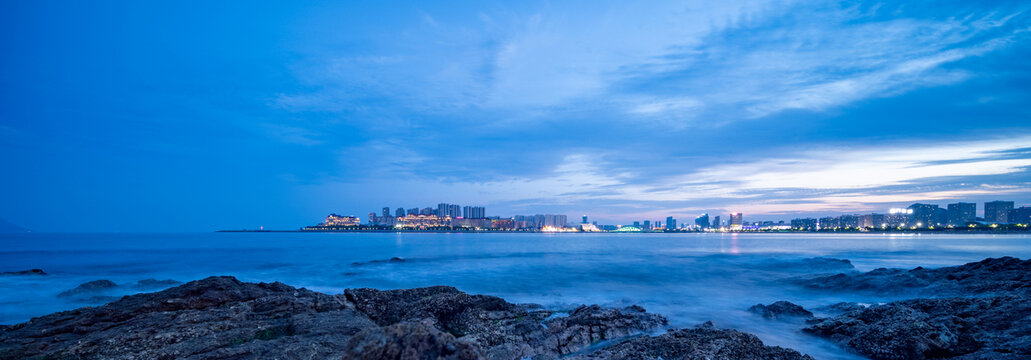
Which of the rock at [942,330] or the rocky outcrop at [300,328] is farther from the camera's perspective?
the rock at [942,330]

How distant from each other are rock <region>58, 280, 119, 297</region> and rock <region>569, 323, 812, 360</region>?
24860 mm

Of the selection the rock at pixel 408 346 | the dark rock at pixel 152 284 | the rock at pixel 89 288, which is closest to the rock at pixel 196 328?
the rock at pixel 408 346

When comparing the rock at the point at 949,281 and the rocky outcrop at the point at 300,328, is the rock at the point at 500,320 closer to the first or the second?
the rocky outcrop at the point at 300,328

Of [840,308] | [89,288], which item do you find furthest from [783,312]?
[89,288]

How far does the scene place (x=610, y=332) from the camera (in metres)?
10.7

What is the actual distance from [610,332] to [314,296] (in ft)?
24.7

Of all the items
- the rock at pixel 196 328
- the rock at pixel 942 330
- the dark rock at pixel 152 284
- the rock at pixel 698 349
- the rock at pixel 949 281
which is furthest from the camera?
the dark rock at pixel 152 284

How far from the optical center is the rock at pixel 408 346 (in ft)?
11.4

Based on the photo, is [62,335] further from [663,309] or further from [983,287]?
[983,287]

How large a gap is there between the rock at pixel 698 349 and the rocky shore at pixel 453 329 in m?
0.02

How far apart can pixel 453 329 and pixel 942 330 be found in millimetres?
10253

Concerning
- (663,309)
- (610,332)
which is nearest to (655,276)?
(663,309)

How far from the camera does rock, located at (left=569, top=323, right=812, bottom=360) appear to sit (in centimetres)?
757

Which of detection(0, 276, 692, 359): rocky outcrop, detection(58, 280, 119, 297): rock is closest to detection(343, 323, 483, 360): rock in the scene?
detection(0, 276, 692, 359): rocky outcrop
